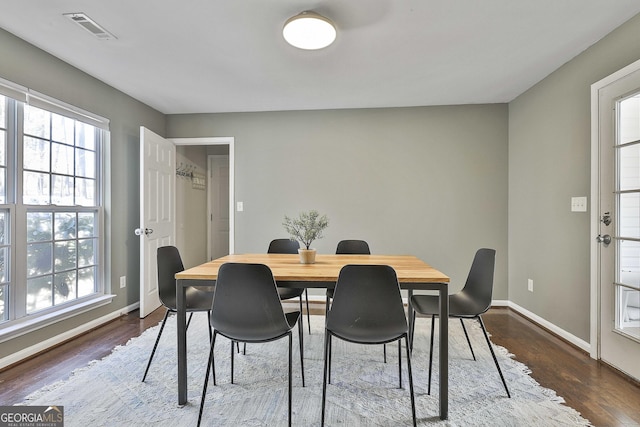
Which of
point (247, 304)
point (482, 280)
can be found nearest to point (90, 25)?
point (247, 304)

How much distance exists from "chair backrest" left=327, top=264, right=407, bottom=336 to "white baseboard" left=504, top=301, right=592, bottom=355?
77.0 inches

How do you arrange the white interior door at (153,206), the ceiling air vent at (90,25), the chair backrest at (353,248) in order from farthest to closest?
1. the white interior door at (153,206)
2. the chair backrest at (353,248)
3. the ceiling air vent at (90,25)

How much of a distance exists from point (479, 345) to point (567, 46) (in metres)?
2.47

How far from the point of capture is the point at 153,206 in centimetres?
352

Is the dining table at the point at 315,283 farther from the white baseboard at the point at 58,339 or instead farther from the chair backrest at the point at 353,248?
the white baseboard at the point at 58,339

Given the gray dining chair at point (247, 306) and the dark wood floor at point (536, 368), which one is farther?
the dark wood floor at point (536, 368)

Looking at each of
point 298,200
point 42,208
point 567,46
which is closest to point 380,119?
point 298,200

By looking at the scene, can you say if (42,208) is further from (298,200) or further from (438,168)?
(438,168)

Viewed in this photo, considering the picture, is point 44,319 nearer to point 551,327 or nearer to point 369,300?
point 369,300

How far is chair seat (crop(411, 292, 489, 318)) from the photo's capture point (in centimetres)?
198

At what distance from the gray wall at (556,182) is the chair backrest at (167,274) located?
3.13 metres

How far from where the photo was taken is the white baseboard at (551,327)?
2494 millimetres

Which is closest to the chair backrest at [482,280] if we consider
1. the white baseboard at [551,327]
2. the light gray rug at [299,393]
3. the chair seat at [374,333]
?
the light gray rug at [299,393]

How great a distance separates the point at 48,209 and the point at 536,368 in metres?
3.99
